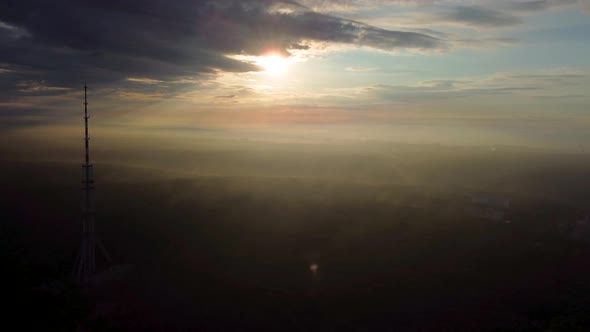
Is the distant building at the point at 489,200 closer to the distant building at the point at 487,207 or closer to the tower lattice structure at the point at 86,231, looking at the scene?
the distant building at the point at 487,207

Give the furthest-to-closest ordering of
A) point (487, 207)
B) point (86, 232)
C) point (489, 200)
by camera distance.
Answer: point (489, 200), point (487, 207), point (86, 232)

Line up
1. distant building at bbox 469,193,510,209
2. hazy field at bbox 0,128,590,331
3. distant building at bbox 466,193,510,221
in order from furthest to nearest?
distant building at bbox 469,193,510,209 < distant building at bbox 466,193,510,221 < hazy field at bbox 0,128,590,331

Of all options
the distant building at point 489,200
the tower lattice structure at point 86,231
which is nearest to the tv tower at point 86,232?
the tower lattice structure at point 86,231

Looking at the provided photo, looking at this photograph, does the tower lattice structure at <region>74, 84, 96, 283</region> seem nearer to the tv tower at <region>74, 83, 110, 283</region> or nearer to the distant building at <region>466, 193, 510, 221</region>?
the tv tower at <region>74, 83, 110, 283</region>

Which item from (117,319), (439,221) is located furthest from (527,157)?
(117,319)

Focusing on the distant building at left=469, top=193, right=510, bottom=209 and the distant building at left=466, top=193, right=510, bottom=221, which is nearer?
the distant building at left=466, top=193, right=510, bottom=221

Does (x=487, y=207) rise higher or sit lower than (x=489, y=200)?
lower

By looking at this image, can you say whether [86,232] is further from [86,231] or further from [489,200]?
[489,200]

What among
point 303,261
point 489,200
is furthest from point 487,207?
point 303,261

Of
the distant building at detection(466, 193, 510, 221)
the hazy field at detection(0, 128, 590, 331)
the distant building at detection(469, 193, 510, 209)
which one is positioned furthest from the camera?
the distant building at detection(469, 193, 510, 209)

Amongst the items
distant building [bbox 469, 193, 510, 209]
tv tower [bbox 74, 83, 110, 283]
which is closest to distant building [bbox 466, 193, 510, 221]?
distant building [bbox 469, 193, 510, 209]

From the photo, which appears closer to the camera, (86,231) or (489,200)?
(86,231)
